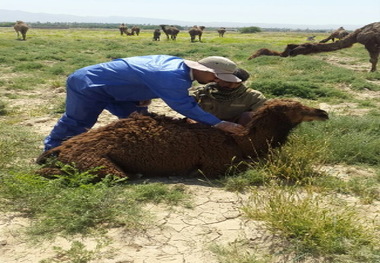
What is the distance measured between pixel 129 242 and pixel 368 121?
5014mm

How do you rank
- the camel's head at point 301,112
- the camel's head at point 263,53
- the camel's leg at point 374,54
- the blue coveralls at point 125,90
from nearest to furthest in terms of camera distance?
the blue coveralls at point 125,90 < the camel's head at point 301,112 < the camel's leg at point 374,54 < the camel's head at point 263,53

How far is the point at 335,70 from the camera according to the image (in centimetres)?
1364

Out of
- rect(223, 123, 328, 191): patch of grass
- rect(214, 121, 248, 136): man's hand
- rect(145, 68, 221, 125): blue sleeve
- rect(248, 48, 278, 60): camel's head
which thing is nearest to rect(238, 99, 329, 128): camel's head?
rect(214, 121, 248, 136): man's hand

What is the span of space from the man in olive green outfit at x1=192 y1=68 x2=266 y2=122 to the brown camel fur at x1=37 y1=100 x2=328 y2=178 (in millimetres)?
427

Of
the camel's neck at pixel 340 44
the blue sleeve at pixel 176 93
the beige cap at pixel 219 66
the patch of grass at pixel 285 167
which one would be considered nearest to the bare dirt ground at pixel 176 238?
the patch of grass at pixel 285 167

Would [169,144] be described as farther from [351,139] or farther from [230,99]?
[351,139]

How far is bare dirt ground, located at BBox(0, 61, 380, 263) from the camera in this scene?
9.99 feet

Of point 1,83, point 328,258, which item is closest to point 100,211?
point 328,258

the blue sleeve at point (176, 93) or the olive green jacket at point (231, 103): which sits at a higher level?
the blue sleeve at point (176, 93)

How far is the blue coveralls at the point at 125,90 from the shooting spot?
4553 mm

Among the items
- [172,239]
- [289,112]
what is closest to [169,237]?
[172,239]

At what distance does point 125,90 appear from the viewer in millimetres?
5117

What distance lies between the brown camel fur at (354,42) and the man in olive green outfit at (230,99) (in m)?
10.6

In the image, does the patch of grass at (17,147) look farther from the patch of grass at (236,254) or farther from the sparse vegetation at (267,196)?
the patch of grass at (236,254)
